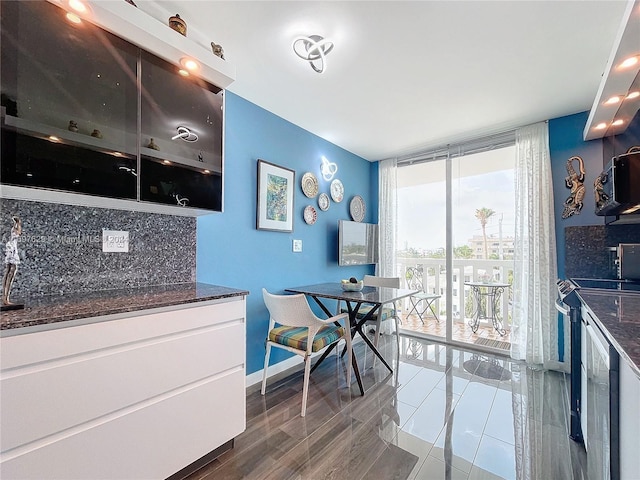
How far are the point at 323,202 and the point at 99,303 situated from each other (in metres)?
2.35

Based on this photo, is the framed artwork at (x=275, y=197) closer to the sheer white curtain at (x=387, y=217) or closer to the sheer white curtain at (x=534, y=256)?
the sheer white curtain at (x=387, y=217)

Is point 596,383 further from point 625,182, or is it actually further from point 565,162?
point 565,162

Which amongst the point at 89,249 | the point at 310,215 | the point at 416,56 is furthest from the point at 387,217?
the point at 89,249

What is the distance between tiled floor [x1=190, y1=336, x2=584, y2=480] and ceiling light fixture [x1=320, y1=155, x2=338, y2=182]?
216 centimetres

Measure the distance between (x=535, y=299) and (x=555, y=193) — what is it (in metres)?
1.09

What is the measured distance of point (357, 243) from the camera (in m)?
3.53

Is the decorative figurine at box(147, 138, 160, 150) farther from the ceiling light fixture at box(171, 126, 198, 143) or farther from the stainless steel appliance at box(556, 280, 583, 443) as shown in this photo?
the stainless steel appliance at box(556, 280, 583, 443)

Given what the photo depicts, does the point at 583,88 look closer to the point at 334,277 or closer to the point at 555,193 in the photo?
the point at 555,193

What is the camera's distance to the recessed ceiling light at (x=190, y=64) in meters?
1.50

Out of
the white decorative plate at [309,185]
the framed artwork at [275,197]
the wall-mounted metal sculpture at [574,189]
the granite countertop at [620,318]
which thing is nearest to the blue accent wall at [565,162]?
the wall-mounted metal sculpture at [574,189]

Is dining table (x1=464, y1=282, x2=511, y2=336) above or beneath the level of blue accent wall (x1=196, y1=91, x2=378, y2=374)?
beneath

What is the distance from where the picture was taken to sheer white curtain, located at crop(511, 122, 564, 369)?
267 cm

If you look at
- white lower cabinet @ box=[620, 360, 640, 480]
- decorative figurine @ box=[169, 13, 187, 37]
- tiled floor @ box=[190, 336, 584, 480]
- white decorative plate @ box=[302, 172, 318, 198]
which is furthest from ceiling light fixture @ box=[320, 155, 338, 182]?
white lower cabinet @ box=[620, 360, 640, 480]

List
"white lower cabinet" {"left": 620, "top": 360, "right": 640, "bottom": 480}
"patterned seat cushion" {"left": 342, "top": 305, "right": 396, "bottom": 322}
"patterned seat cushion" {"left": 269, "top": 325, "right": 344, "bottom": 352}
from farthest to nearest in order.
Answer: "patterned seat cushion" {"left": 342, "top": 305, "right": 396, "bottom": 322}
"patterned seat cushion" {"left": 269, "top": 325, "right": 344, "bottom": 352}
"white lower cabinet" {"left": 620, "top": 360, "right": 640, "bottom": 480}
